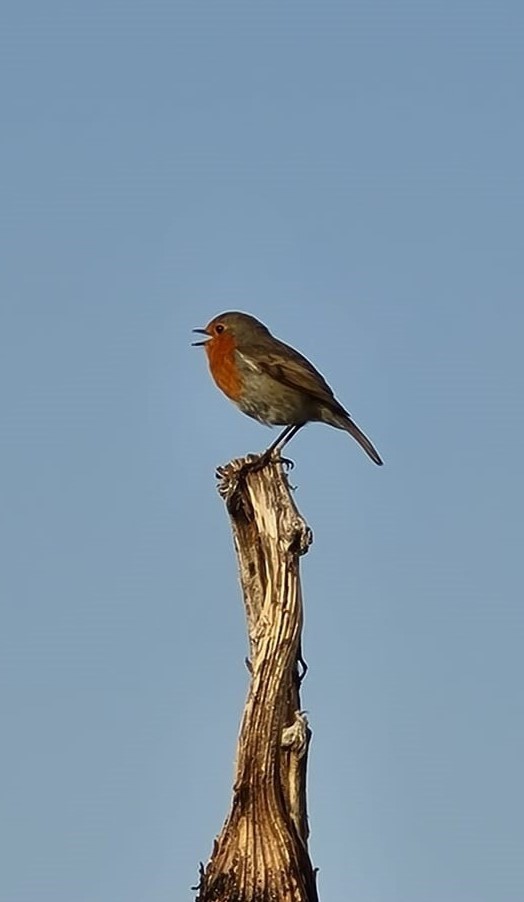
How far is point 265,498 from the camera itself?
10.0 meters

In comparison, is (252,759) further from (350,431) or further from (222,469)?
(350,431)

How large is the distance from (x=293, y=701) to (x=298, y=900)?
1.15 metres

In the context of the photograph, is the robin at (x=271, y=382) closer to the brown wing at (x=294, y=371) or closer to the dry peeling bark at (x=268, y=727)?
the brown wing at (x=294, y=371)

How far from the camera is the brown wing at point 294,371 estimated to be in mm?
12859

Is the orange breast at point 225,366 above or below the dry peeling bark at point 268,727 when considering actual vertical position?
above

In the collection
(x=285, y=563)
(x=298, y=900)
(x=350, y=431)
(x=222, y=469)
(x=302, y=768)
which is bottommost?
(x=298, y=900)

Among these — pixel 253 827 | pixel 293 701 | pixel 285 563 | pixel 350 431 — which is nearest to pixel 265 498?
pixel 285 563

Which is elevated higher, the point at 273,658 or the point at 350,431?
the point at 350,431

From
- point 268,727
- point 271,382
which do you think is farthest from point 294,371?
point 268,727

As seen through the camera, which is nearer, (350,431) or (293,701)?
(293,701)

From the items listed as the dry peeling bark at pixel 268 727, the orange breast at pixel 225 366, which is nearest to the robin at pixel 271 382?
the orange breast at pixel 225 366

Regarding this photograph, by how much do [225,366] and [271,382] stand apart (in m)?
0.43

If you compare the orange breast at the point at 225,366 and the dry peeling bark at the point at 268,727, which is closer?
the dry peeling bark at the point at 268,727

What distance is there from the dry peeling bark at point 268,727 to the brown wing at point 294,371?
2.69m
